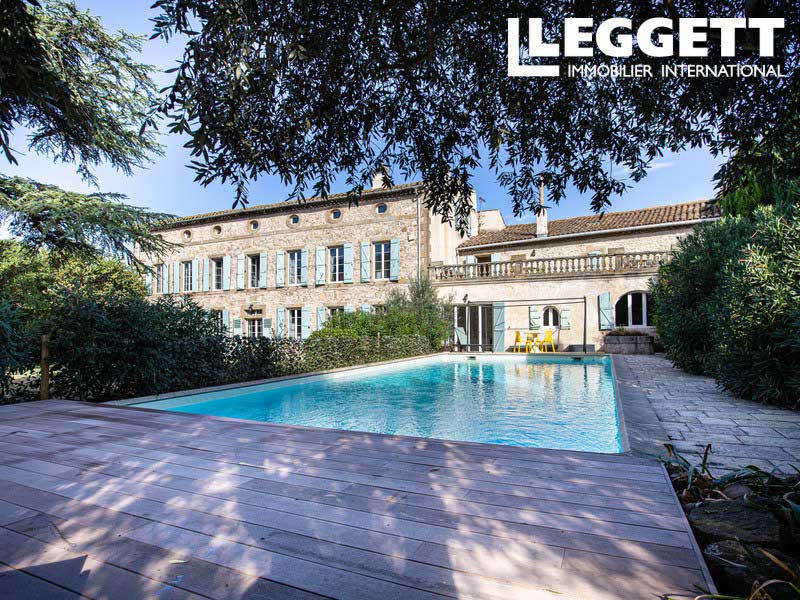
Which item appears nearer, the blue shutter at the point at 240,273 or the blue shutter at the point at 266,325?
the blue shutter at the point at 266,325

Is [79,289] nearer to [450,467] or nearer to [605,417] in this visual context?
[450,467]

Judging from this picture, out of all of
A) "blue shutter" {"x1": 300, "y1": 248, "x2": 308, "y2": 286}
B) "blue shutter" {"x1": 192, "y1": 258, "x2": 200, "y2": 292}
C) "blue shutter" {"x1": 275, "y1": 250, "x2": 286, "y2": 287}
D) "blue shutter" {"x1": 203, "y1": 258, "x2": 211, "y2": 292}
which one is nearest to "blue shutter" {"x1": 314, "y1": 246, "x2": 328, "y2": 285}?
"blue shutter" {"x1": 300, "y1": 248, "x2": 308, "y2": 286}

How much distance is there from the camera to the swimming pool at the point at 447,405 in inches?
208

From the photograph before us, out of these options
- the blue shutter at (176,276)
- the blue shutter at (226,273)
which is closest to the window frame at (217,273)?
the blue shutter at (226,273)

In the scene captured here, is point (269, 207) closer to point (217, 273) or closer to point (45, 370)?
point (217, 273)

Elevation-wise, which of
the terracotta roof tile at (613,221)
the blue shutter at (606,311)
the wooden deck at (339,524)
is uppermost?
the terracotta roof tile at (613,221)

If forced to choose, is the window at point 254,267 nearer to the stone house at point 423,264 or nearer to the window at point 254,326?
the stone house at point 423,264

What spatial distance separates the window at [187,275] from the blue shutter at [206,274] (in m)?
1.02

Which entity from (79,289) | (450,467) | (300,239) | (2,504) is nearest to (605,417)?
(450,467)

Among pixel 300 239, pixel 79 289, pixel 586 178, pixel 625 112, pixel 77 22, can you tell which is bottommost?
pixel 79 289

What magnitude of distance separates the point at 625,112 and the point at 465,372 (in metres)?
8.99

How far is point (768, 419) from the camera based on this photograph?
4.19 m

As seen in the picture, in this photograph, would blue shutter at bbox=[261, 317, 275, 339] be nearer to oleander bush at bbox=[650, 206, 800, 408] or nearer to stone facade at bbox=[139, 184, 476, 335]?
stone facade at bbox=[139, 184, 476, 335]

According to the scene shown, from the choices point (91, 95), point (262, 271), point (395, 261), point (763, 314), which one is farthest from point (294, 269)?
point (763, 314)
